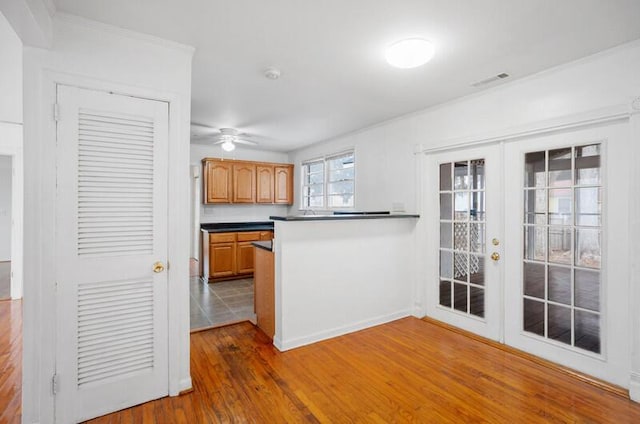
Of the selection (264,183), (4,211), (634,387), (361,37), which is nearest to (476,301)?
(634,387)

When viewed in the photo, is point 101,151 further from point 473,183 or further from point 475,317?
point 475,317

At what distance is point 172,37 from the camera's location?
2.12m

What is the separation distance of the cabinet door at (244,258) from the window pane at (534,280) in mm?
4233

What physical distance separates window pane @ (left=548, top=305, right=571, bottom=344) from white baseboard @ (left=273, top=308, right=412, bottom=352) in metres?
1.46

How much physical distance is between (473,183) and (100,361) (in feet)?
11.6

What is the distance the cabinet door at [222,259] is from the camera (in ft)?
17.6

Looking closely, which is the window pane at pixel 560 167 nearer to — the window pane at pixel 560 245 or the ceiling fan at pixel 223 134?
the window pane at pixel 560 245

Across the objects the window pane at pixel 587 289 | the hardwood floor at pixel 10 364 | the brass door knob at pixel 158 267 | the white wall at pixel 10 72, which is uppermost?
the white wall at pixel 10 72

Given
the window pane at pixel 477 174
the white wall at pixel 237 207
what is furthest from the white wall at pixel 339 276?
the white wall at pixel 237 207

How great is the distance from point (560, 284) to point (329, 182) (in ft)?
12.6

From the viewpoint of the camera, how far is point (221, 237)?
5434mm

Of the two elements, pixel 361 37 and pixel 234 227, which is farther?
pixel 234 227

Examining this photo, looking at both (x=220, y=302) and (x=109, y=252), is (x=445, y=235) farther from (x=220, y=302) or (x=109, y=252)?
(x=109, y=252)

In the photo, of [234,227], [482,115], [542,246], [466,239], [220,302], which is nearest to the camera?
[542,246]
